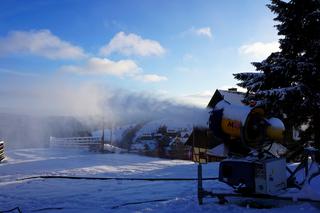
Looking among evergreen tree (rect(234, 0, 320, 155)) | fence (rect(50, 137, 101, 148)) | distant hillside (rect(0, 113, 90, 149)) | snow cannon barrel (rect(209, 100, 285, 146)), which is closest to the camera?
snow cannon barrel (rect(209, 100, 285, 146))

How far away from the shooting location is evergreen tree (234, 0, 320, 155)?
17953mm

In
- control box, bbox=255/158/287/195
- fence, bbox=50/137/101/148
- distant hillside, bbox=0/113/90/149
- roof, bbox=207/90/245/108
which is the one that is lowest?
control box, bbox=255/158/287/195

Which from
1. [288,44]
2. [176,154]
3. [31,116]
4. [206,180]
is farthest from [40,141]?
[206,180]

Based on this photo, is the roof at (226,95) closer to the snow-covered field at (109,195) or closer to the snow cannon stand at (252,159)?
the snow-covered field at (109,195)

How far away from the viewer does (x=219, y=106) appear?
351 inches

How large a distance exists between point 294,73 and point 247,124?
437 inches

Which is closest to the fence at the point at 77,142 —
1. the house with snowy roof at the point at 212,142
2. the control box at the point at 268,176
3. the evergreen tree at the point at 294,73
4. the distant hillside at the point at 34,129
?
the distant hillside at the point at 34,129

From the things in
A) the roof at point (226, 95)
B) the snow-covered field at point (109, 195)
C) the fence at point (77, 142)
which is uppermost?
the roof at point (226, 95)

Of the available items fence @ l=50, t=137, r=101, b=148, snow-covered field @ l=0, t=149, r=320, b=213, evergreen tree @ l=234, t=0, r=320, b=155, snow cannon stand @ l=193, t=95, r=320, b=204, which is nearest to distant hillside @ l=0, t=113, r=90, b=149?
fence @ l=50, t=137, r=101, b=148

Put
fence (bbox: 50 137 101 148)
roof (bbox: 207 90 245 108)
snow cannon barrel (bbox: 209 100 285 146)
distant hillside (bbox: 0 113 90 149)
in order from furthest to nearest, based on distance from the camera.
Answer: distant hillside (bbox: 0 113 90 149) → roof (bbox: 207 90 245 108) → fence (bbox: 50 137 101 148) → snow cannon barrel (bbox: 209 100 285 146)

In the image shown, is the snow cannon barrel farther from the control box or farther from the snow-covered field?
the snow-covered field

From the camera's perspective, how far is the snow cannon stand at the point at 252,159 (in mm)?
8203

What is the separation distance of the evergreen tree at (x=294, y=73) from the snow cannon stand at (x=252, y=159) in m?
9.48

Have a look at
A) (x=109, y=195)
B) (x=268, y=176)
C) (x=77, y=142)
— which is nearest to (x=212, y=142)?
(x=77, y=142)
